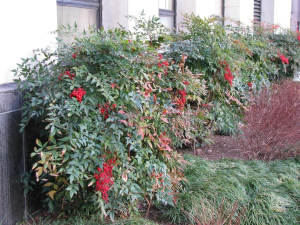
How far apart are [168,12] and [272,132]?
3.75m

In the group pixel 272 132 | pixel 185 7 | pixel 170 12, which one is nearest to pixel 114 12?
pixel 170 12

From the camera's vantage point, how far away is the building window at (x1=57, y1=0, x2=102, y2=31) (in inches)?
204

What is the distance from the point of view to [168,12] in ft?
26.3

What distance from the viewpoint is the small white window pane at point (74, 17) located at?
17.0ft

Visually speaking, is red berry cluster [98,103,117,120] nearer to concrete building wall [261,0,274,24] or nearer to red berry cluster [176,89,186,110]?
red berry cluster [176,89,186,110]

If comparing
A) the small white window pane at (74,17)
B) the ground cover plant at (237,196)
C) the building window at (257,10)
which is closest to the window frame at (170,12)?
the small white window pane at (74,17)

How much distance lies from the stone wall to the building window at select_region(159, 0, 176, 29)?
4790 mm

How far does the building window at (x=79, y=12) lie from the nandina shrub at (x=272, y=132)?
105 inches

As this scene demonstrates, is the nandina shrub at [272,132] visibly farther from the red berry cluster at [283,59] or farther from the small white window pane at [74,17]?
the red berry cluster at [283,59]

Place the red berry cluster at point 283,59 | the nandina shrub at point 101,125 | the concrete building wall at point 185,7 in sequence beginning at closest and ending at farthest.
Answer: the nandina shrub at point 101,125 < the concrete building wall at point 185,7 < the red berry cluster at point 283,59

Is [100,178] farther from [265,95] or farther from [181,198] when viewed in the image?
[265,95]

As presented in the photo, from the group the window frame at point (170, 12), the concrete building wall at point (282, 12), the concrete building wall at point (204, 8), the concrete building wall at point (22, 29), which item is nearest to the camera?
the concrete building wall at point (22, 29)

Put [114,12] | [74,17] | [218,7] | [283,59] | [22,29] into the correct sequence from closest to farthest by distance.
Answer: [22,29]
[74,17]
[114,12]
[283,59]
[218,7]

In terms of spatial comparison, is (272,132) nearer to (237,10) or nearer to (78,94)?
(78,94)
